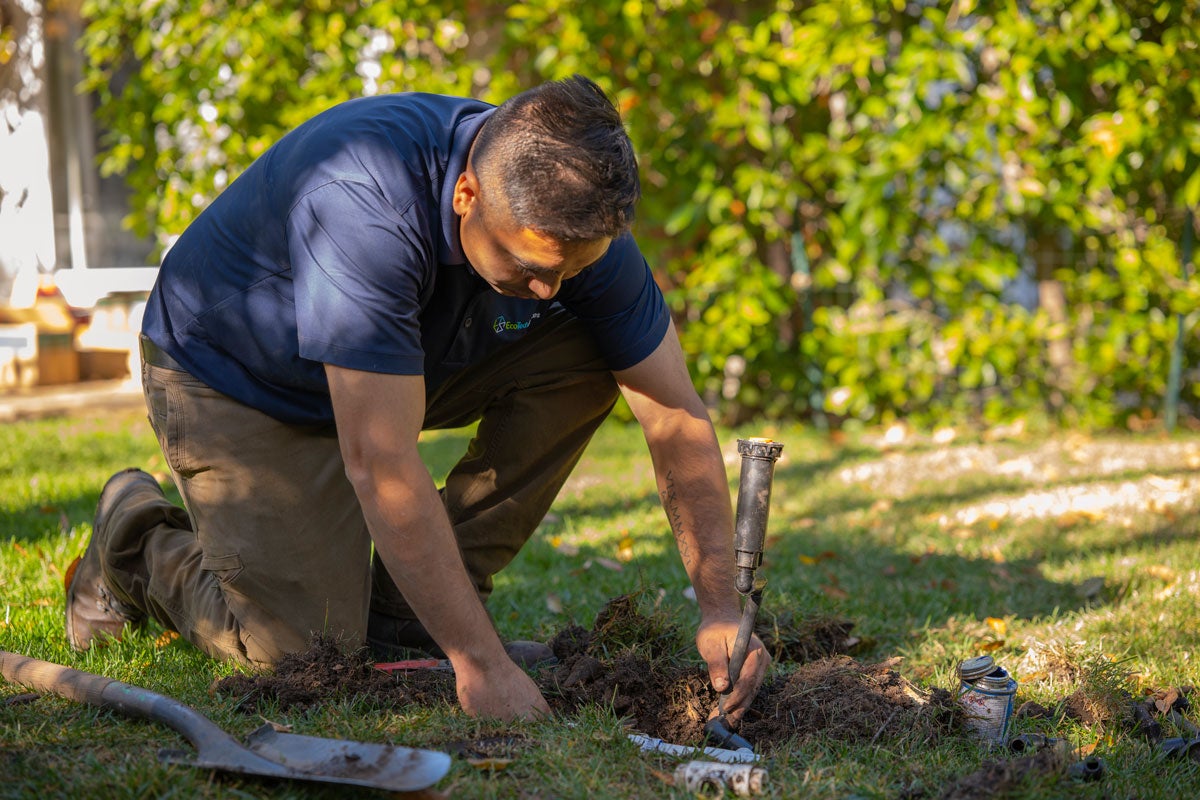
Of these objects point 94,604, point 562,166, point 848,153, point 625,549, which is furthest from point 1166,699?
point 848,153

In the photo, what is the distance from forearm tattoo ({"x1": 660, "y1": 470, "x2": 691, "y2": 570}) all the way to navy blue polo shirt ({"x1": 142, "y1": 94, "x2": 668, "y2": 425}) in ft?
1.06

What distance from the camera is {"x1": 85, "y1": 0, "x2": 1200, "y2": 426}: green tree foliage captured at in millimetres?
6242

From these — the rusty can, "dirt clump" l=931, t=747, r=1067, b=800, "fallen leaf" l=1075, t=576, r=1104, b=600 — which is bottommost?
"fallen leaf" l=1075, t=576, r=1104, b=600

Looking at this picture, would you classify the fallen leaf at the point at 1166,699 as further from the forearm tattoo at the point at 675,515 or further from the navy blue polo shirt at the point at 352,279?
the navy blue polo shirt at the point at 352,279

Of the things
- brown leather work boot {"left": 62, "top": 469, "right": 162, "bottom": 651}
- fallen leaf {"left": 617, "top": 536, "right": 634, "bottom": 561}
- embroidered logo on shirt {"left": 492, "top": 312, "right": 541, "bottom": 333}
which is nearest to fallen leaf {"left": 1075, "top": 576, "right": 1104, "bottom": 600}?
fallen leaf {"left": 617, "top": 536, "right": 634, "bottom": 561}

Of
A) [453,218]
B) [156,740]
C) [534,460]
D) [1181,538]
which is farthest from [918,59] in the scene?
[156,740]

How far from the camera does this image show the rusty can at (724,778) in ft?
7.00

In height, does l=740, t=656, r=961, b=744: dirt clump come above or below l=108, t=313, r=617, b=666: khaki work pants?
below

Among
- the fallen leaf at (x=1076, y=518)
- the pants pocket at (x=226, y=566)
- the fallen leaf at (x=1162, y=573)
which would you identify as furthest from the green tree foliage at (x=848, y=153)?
the pants pocket at (x=226, y=566)

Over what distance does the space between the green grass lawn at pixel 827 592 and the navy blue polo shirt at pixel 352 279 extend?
0.75 meters

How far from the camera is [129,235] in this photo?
35.8 feet

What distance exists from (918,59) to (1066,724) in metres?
4.41

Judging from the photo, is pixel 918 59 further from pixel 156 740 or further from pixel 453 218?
pixel 156 740

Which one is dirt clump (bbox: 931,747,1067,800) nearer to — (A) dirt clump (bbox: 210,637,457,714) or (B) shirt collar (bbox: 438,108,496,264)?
(A) dirt clump (bbox: 210,637,457,714)
